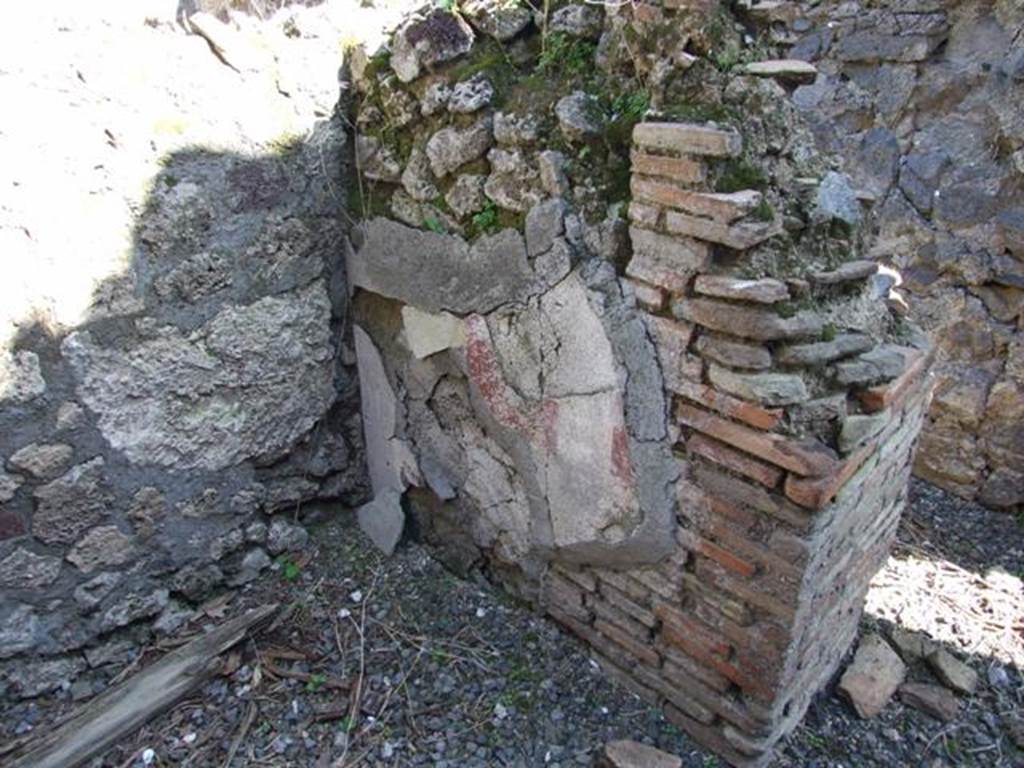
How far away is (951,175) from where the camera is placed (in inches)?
122

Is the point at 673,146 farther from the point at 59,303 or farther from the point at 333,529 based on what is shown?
the point at 333,529

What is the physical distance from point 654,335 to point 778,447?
0.38 metres

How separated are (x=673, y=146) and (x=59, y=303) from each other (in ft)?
5.08

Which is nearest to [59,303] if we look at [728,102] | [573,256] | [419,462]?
[419,462]

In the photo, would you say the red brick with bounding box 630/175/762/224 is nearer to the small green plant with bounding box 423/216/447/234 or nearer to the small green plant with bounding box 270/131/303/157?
the small green plant with bounding box 423/216/447/234

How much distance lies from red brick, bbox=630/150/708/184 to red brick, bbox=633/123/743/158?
0.07 feet

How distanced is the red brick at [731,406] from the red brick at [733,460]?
89mm

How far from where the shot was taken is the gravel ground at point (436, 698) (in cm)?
205

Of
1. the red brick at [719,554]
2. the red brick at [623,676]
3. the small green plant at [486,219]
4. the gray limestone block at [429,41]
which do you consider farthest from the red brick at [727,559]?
the gray limestone block at [429,41]

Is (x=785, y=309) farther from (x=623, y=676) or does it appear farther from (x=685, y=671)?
(x=623, y=676)

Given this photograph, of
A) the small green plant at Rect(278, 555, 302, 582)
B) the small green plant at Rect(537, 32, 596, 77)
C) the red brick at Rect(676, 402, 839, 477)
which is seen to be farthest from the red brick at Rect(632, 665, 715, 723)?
the small green plant at Rect(537, 32, 596, 77)

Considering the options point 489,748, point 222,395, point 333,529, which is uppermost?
point 222,395

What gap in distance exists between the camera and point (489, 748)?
2035 millimetres

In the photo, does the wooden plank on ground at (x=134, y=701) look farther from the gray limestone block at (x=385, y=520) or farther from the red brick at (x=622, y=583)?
the red brick at (x=622, y=583)
